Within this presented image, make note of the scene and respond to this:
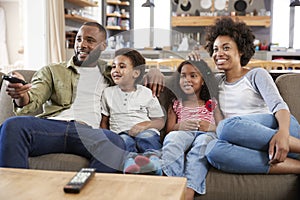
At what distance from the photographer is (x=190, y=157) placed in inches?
66.5

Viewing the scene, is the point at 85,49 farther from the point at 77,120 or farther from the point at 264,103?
the point at 264,103

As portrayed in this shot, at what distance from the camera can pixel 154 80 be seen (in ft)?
5.22

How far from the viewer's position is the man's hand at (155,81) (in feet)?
5.13

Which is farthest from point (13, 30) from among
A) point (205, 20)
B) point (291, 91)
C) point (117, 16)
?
point (291, 91)

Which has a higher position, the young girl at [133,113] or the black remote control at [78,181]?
the young girl at [133,113]

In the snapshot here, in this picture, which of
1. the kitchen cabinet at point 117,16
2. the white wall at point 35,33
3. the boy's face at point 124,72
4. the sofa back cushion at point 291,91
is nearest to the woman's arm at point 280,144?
the sofa back cushion at point 291,91

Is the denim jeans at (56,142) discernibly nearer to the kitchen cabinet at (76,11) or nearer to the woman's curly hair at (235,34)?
the woman's curly hair at (235,34)

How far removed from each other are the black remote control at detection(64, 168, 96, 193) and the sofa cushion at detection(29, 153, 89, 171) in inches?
20.1

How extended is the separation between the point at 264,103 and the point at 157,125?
0.61 metres

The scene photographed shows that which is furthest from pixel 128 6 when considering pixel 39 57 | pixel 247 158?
pixel 247 158

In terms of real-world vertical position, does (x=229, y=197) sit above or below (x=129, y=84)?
below

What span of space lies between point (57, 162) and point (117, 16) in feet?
19.4

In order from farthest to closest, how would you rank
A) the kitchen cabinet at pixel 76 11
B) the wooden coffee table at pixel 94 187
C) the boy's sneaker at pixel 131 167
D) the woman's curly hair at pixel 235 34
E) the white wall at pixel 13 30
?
1. the white wall at pixel 13 30
2. the kitchen cabinet at pixel 76 11
3. the woman's curly hair at pixel 235 34
4. the boy's sneaker at pixel 131 167
5. the wooden coffee table at pixel 94 187

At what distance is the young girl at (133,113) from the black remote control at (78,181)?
0.22 metres
